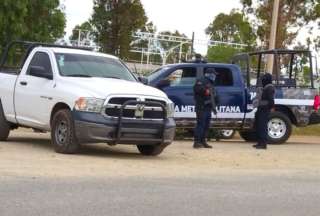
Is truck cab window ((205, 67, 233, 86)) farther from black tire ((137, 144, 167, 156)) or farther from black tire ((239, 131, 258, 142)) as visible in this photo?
black tire ((137, 144, 167, 156))

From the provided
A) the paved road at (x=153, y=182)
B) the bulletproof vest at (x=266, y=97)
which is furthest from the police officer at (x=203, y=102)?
the bulletproof vest at (x=266, y=97)

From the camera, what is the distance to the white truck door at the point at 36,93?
12.6 m

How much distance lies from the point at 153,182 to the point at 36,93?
12.9ft

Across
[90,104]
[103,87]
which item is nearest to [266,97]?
[103,87]

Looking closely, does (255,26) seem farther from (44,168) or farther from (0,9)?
(44,168)

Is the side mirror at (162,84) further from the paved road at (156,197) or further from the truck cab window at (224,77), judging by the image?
the paved road at (156,197)

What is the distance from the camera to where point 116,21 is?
32.3 meters

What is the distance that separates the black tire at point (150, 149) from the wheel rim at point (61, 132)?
69.6 inches

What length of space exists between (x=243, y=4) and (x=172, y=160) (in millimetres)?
20894

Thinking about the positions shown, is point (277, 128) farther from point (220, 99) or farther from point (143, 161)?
point (143, 161)

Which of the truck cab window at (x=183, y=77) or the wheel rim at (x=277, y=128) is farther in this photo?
the wheel rim at (x=277, y=128)

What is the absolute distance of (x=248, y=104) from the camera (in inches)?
666

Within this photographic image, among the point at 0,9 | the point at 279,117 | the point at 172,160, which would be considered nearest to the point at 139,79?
the point at 172,160

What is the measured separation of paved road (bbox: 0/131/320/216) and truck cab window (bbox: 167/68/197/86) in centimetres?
237
